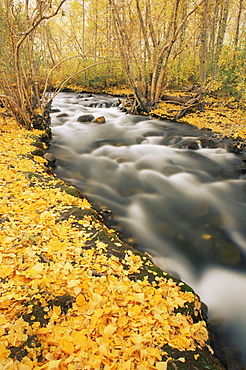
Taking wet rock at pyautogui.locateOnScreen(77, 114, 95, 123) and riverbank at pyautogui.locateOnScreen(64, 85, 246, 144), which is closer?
riverbank at pyautogui.locateOnScreen(64, 85, 246, 144)

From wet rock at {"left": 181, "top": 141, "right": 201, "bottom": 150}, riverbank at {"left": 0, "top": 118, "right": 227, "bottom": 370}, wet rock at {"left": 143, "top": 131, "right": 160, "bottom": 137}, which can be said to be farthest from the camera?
wet rock at {"left": 143, "top": 131, "right": 160, "bottom": 137}

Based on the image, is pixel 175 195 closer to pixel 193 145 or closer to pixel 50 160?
pixel 193 145

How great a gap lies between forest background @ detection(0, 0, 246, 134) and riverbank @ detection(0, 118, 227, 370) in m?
4.14

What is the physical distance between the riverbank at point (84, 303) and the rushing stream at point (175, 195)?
1137 mm

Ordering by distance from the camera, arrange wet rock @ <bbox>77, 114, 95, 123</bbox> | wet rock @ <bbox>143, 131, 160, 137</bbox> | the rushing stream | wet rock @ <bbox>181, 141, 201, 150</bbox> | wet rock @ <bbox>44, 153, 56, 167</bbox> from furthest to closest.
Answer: wet rock @ <bbox>77, 114, 95, 123</bbox>
wet rock @ <bbox>143, 131, 160, 137</bbox>
wet rock @ <bbox>181, 141, 201, 150</bbox>
wet rock @ <bbox>44, 153, 56, 167</bbox>
the rushing stream

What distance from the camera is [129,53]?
33.0 ft

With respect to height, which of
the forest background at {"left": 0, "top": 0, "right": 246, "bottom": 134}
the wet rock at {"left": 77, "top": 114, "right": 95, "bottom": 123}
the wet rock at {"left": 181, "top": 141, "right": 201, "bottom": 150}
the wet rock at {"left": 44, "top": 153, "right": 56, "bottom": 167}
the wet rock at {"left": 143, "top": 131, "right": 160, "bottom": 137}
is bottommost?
the wet rock at {"left": 44, "top": 153, "right": 56, "bottom": 167}

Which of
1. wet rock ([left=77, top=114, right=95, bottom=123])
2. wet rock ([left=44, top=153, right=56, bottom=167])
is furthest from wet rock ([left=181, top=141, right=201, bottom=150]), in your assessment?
wet rock ([left=77, top=114, right=95, bottom=123])

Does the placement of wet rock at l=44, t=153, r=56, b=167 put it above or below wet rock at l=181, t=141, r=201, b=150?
below

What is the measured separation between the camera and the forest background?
6512 millimetres

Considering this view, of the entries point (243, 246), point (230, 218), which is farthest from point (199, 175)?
point (243, 246)

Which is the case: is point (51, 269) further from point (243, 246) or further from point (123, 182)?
point (123, 182)

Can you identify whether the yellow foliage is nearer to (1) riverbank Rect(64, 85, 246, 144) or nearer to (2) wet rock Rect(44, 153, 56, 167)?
(1) riverbank Rect(64, 85, 246, 144)

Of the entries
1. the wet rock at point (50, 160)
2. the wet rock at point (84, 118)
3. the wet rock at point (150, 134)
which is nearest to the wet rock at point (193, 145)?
the wet rock at point (150, 134)
